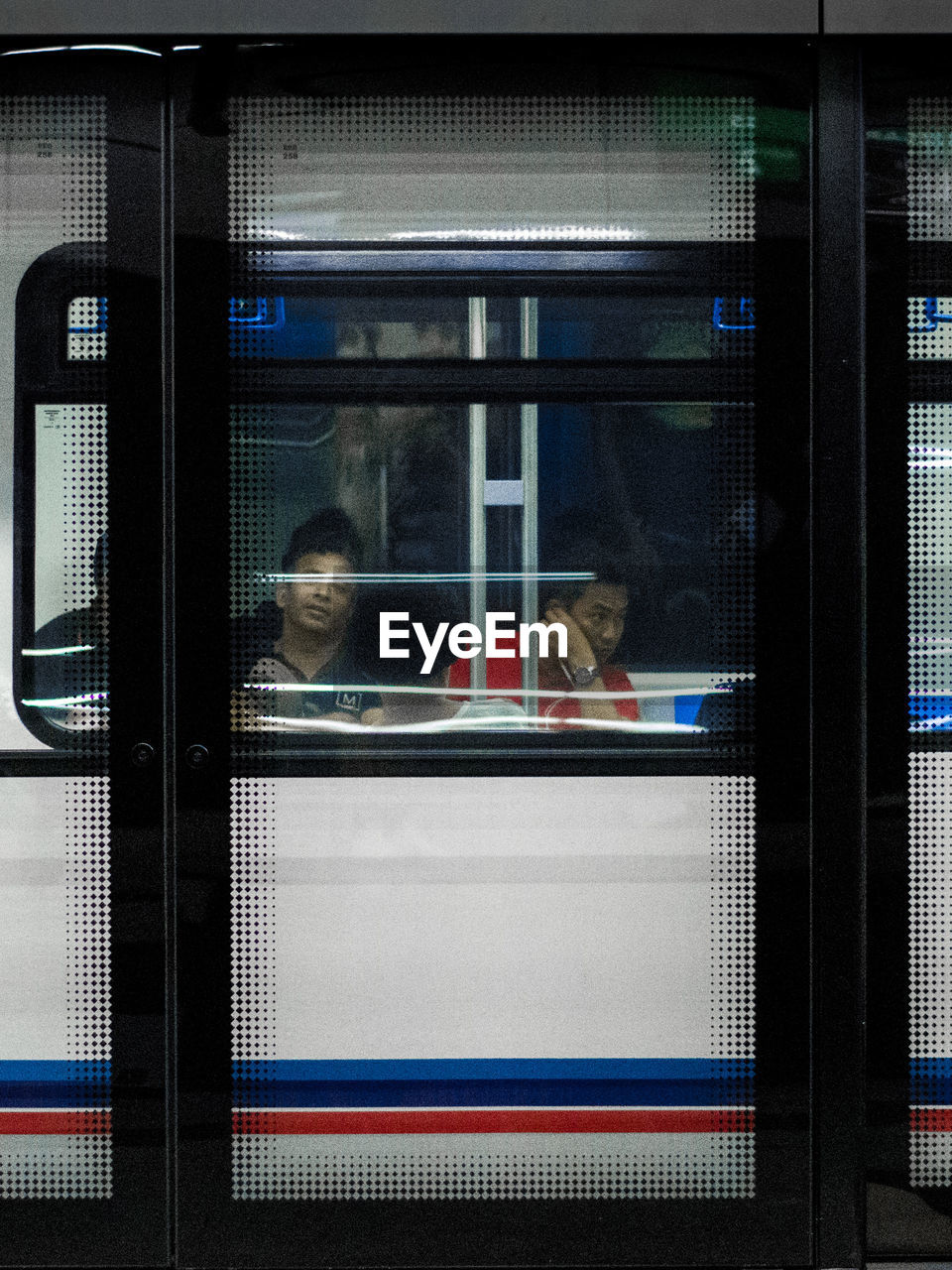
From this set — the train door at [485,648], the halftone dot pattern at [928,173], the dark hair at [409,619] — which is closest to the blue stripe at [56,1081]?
the train door at [485,648]

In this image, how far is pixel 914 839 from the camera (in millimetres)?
2965

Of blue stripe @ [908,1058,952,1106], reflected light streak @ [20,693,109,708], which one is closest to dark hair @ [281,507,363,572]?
reflected light streak @ [20,693,109,708]

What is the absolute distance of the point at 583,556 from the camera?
2959mm

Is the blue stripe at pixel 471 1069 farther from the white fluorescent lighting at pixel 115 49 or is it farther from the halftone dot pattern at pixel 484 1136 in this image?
the white fluorescent lighting at pixel 115 49

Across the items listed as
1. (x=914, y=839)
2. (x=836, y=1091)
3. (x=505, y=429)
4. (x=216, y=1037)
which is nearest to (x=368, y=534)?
(x=505, y=429)

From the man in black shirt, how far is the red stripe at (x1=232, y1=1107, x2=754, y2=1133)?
881mm

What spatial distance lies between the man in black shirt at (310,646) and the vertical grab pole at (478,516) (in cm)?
24

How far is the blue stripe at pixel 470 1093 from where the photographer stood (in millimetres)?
2936

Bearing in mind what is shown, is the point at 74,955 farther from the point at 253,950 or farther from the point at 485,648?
the point at 485,648

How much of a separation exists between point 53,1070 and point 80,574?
1.11m

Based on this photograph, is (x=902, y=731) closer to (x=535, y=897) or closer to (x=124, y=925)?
(x=535, y=897)

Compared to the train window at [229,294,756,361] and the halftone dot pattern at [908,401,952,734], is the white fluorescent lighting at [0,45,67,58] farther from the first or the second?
the halftone dot pattern at [908,401,952,734]

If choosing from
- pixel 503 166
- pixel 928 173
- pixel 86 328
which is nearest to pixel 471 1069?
pixel 86 328

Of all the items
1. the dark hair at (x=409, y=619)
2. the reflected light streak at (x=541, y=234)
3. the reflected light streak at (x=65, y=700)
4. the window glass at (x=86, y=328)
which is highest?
the reflected light streak at (x=541, y=234)
